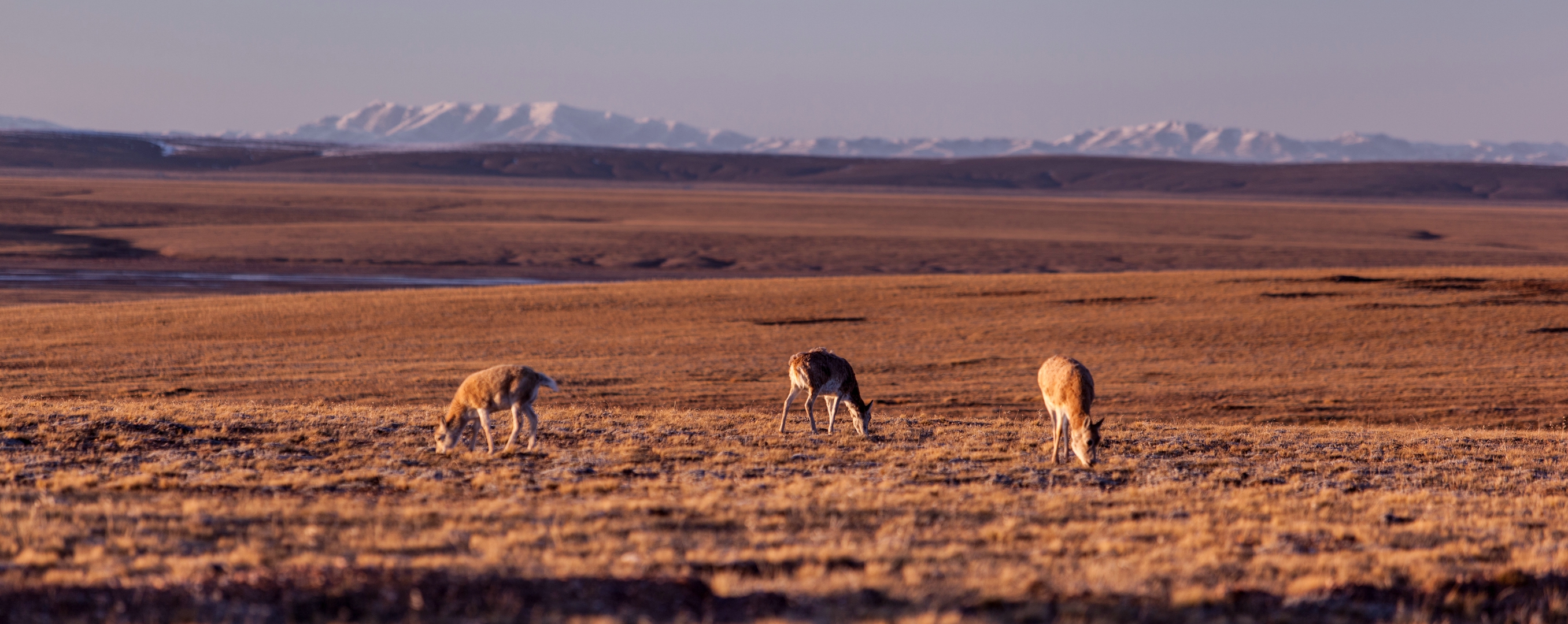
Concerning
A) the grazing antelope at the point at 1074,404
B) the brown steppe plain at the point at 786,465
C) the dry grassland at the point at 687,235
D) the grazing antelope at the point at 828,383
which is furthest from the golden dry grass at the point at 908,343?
the dry grassland at the point at 687,235

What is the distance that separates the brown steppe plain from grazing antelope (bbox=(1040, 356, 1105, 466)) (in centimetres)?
A: 50

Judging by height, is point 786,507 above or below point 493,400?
below

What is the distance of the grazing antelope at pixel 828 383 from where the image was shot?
18564 millimetres

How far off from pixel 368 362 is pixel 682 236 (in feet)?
216

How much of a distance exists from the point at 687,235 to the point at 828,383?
84441 millimetres

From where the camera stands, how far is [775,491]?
13.9m

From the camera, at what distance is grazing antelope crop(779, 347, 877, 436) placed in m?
18.6

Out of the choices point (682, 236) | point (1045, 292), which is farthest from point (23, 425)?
point (682, 236)

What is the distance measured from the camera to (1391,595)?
9.26 m

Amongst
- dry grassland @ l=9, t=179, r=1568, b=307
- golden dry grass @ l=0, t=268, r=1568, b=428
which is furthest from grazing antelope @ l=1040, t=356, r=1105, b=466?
dry grassland @ l=9, t=179, r=1568, b=307

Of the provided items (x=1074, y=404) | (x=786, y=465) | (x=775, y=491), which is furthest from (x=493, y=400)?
(x=1074, y=404)

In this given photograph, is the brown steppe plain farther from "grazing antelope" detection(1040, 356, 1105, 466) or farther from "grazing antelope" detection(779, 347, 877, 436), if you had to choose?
"grazing antelope" detection(1040, 356, 1105, 466)

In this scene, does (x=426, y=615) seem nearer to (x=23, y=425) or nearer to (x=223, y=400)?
(x=23, y=425)

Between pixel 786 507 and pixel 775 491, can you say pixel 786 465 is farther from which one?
pixel 786 507
